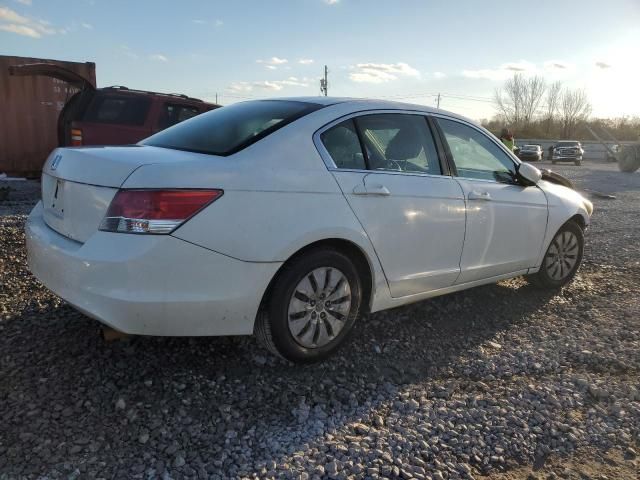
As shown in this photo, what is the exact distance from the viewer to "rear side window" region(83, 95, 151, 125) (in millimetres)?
8406

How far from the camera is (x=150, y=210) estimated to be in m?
2.49

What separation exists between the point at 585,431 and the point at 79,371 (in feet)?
8.89

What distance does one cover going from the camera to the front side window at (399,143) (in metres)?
3.41

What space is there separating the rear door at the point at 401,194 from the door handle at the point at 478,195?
133mm

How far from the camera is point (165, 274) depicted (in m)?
2.51

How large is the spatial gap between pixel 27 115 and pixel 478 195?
10.9 m

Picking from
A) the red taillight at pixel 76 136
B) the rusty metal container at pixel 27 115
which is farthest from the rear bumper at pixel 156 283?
the rusty metal container at pixel 27 115

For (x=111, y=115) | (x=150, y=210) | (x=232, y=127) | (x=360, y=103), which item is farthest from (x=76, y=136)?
(x=150, y=210)

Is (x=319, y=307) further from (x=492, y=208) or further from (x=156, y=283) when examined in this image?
(x=492, y=208)

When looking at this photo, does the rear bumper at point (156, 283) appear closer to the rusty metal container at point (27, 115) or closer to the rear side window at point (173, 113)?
the rear side window at point (173, 113)

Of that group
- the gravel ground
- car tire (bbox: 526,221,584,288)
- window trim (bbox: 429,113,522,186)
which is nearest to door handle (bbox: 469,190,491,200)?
window trim (bbox: 429,113,522,186)

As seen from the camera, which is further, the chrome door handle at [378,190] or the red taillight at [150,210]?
the chrome door handle at [378,190]

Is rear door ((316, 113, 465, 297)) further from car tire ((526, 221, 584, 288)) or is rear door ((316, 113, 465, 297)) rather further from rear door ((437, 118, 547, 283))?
car tire ((526, 221, 584, 288))

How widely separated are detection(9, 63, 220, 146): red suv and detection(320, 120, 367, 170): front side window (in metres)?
5.92
